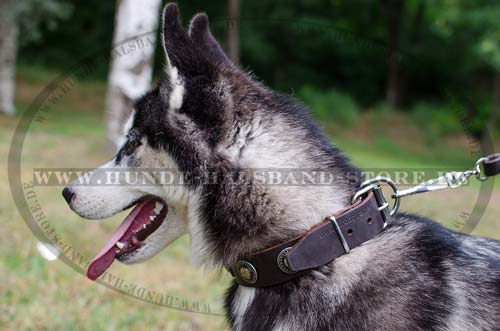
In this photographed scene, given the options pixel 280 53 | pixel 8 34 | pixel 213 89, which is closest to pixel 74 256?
pixel 213 89

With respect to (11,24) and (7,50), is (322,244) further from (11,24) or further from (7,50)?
(7,50)

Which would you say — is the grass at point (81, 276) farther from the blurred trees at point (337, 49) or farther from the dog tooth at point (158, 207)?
the blurred trees at point (337, 49)

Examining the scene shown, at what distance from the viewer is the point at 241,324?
2.06 m

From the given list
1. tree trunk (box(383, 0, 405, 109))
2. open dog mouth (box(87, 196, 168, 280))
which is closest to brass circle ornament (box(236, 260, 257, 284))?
open dog mouth (box(87, 196, 168, 280))

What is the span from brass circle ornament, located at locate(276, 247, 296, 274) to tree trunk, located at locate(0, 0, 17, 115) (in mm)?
14769

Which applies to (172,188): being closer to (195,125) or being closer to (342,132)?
(195,125)

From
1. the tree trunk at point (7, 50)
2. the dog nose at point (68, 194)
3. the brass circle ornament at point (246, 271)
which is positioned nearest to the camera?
the brass circle ornament at point (246, 271)

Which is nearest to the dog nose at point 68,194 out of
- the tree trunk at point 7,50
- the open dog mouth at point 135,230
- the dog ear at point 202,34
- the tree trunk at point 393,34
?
the open dog mouth at point 135,230

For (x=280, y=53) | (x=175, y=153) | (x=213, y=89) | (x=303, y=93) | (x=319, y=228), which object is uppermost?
(x=280, y=53)

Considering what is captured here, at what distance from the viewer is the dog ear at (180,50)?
6.68 ft

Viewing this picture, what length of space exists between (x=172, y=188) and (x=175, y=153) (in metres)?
0.16

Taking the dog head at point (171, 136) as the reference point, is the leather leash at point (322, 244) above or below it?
below

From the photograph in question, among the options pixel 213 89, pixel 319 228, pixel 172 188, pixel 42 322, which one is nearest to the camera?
pixel 319 228

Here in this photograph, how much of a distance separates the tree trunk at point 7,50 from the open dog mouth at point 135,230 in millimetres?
13964
